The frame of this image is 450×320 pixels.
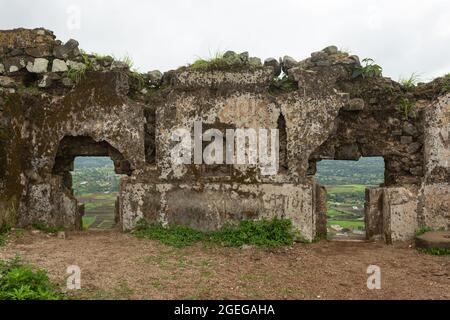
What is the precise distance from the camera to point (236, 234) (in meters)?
6.94

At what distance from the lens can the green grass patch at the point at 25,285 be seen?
12.6ft

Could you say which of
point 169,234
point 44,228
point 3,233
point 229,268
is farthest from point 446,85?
point 3,233

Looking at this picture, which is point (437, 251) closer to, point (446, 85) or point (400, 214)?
point (400, 214)

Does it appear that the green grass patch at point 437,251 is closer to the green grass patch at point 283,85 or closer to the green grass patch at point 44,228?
the green grass patch at point 283,85

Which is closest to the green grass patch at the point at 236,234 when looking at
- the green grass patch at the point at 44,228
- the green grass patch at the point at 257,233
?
the green grass patch at the point at 257,233

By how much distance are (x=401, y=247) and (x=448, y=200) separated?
1188mm

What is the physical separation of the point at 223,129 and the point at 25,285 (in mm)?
4091

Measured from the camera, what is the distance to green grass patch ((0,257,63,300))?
3.84m

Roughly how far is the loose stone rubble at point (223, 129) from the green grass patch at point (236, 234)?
0.54 ft

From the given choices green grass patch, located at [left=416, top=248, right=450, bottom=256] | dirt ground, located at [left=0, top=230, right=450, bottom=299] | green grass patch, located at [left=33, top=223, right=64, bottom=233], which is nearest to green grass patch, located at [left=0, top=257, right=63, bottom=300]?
dirt ground, located at [left=0, top=230, right=450, bottom=299]

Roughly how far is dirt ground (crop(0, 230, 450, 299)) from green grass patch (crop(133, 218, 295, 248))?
0.20 metres

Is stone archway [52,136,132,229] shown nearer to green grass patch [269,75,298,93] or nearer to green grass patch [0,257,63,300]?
green grass patch [269,75,298,93]
